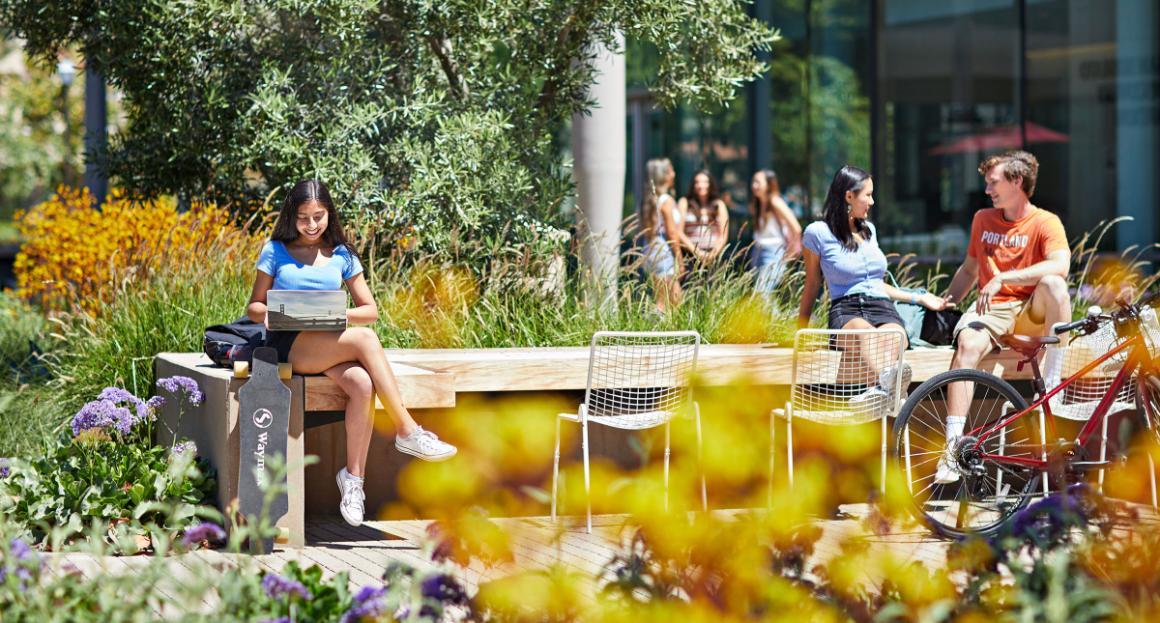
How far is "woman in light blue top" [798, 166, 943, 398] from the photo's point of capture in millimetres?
6402

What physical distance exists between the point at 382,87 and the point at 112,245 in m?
2.52

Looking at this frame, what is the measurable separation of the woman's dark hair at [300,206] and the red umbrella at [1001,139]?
11572 millimetres

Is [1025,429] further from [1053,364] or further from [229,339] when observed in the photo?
[229,339]

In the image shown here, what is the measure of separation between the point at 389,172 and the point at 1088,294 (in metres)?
4.09

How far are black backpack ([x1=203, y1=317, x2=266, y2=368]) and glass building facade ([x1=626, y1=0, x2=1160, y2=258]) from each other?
1016cm

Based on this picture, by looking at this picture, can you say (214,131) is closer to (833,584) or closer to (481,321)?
(481,321)

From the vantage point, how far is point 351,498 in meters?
5.82

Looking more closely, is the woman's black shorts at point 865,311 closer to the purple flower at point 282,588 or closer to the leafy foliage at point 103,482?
the leafy foliage at point 103,482

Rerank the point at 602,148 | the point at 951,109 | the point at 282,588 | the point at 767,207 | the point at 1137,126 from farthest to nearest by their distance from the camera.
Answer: the point at 951,109 → the point at 1137,126 → the point at 767,207 → the point at 602,148 → the point at 282,588

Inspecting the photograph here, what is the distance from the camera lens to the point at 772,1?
57.9ft

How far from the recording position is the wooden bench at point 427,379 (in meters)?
5.61

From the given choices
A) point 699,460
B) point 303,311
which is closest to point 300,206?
point 303,311

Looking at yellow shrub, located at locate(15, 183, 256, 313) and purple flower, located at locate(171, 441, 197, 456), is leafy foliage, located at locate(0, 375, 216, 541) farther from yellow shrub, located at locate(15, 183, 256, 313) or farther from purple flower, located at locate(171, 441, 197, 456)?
yellow shrub, located at locate(15, 183, 256, 313)

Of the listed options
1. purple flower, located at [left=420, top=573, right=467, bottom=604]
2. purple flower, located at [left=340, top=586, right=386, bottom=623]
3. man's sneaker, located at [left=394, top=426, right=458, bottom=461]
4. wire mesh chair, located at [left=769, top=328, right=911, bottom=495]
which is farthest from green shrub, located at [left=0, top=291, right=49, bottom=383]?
purple flower, located at [left=420, top=573, right=467, bottom=604]
